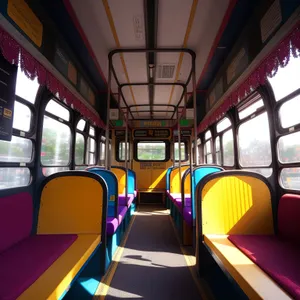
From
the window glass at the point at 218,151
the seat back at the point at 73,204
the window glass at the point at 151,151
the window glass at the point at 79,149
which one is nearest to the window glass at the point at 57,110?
the window glass at the point at 79,149

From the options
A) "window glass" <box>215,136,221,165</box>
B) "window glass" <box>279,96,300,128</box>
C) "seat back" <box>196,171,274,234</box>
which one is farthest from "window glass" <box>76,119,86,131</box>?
"window glass" <box>279,96,300,128</box>

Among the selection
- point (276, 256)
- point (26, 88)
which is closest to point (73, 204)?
point (26, 88)

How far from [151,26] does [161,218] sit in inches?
161

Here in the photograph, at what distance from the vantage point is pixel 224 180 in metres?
2.01

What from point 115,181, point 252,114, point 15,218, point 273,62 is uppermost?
point 273,62

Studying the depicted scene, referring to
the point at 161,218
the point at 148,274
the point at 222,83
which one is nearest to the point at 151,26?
the point at 222,83

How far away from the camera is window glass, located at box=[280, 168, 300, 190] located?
202 cm

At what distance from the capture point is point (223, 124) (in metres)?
4.32

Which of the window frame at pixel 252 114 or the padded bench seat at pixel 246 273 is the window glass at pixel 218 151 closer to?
the window frame at pixel 252 114

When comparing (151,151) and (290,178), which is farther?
(151,151)

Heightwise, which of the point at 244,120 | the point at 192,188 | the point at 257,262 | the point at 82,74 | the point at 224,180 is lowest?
the point at 257,262

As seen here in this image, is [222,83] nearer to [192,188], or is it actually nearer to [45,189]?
[192,188]

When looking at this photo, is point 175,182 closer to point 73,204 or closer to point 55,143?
point 55,143

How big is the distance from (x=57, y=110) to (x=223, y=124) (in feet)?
11.4
